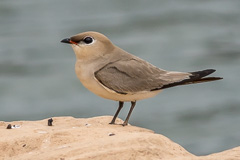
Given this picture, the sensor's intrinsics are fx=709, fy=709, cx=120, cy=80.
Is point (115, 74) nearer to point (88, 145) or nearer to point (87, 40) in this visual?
point (87, 40)

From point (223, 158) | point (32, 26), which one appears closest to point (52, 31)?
point (32, 26)

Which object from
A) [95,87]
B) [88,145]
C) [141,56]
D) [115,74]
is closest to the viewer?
[88,145]

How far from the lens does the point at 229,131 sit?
16.0 metres

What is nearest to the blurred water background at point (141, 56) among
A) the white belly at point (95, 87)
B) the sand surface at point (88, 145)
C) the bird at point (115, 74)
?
the bird at point (115, 74)

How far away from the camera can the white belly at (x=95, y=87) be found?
8.97 meters

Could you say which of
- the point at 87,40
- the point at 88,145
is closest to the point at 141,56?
the point at 87,40

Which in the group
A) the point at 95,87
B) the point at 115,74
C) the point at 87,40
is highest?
the point at 87,40

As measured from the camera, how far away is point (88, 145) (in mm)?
7176

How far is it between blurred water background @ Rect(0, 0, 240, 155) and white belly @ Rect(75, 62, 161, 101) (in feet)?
19.1

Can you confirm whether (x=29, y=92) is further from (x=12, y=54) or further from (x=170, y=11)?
(x=170, y=11)

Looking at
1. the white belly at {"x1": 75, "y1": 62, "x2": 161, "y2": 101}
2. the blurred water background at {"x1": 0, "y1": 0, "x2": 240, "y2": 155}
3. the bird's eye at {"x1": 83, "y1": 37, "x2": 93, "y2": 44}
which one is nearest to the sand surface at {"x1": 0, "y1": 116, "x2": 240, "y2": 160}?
the white belly at {"x1": 75, "y1": 62, "x2": 161, "y2": 101}

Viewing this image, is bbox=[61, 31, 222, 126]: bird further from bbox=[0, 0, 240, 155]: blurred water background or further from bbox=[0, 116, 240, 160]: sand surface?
bbox=[0, 0, 240, 155]: blurred water background

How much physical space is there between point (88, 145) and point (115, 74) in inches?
84.4

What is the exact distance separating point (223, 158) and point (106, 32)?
13.8 metres
